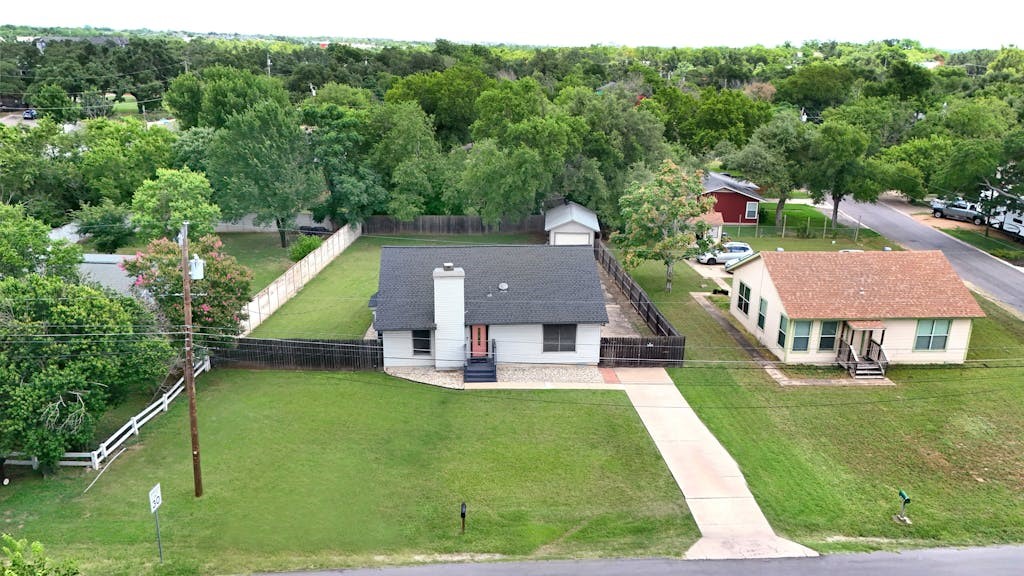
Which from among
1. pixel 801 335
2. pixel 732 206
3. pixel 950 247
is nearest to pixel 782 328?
Answer: pixel 801 335

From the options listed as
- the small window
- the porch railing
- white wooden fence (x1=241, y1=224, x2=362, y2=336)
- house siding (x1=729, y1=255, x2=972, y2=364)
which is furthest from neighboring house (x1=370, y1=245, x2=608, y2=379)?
the porch railing

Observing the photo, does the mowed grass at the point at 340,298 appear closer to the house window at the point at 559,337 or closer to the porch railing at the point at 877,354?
the house window at the point at 559,337

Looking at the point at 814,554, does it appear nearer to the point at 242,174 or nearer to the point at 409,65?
the point at 242,174

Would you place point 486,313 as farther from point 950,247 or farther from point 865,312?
point 950,247

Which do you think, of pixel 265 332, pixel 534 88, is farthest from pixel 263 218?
Result: pixel 534 88

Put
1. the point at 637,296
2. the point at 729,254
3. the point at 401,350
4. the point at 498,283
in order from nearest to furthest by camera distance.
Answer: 1. the point at 401,350
2. the point at 498,283
3. the point at 637,296
4. the point at 729,254

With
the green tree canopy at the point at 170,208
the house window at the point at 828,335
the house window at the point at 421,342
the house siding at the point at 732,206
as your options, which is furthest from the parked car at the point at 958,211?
the green tree canopy at the point at 170,208
